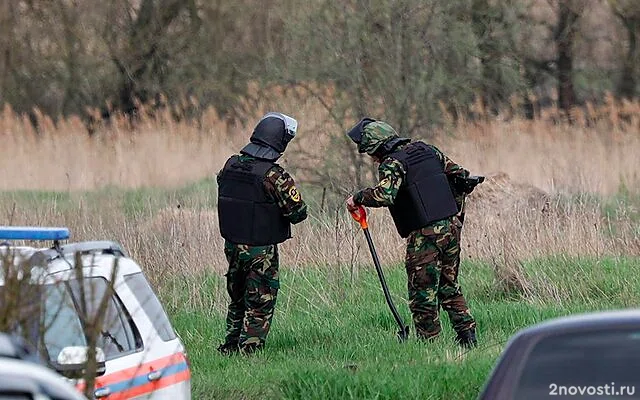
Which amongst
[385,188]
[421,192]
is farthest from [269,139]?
[421,192]

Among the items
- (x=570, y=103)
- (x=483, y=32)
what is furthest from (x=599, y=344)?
(x=570, y=103)

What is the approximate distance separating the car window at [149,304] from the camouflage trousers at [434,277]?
3.72 metres

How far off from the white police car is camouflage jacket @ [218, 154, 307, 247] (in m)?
3.44

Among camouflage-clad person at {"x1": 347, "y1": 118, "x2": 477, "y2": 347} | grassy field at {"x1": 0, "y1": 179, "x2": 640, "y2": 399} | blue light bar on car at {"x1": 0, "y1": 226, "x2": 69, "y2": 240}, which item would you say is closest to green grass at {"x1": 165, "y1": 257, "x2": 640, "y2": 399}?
grassy field at {"x1": 0, "y1": 179, "x2": 640, "y2": 399}

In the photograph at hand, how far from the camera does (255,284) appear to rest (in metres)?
9.83

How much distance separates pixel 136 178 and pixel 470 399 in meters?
12.8

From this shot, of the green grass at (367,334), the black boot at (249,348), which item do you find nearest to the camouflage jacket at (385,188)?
the green grass at (367,334)

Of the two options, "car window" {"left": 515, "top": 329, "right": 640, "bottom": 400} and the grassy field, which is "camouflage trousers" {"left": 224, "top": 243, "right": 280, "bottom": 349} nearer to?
the grassy field

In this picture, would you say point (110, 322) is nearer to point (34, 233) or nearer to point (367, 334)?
point (34, 233)

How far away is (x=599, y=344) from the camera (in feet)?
14.6

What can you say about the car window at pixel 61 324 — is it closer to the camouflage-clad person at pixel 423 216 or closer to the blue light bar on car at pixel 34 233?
the blue light bar on car at pixel 34 233

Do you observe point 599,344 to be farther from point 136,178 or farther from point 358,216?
point 136,178

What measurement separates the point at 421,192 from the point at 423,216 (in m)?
0.17

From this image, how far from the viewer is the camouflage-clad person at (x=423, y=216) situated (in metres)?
9.76
